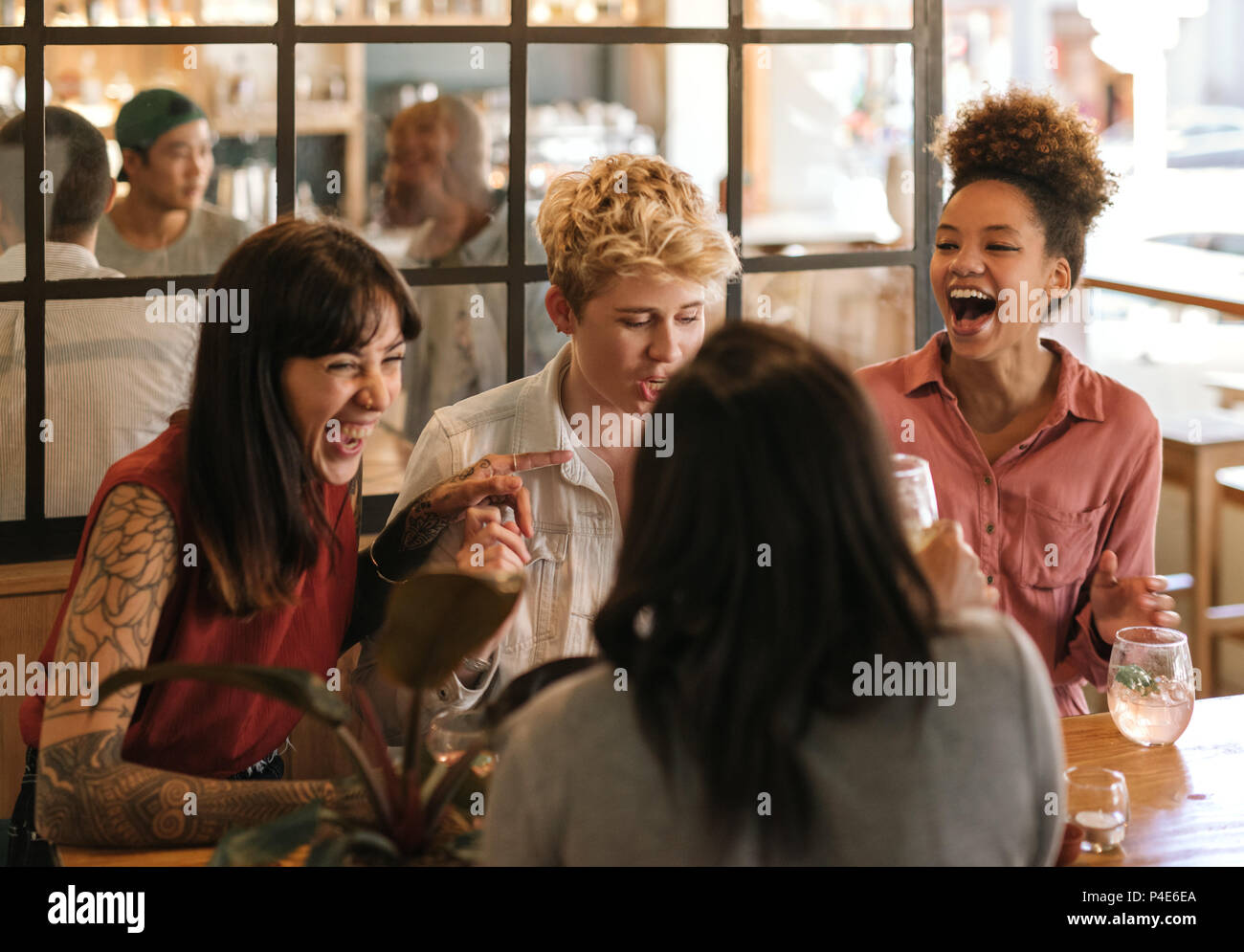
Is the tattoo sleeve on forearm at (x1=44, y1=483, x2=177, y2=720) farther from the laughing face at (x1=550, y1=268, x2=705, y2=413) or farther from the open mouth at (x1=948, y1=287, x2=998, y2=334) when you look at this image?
the open mouth at (x1=948, y1=287, x2=998, y2=334)

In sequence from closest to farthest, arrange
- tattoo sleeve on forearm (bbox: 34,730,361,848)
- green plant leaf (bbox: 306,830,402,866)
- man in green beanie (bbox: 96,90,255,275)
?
1. green plant leaf (bbox: 306,830,402,866)
2. tattoo sleeve on forearm (bbox: 34,730,361,848)
3. man in green beanie (bbox: 96,90,255,275)

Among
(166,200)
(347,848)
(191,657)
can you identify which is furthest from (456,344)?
(347,848)

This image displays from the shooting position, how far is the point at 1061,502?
6.31 ft

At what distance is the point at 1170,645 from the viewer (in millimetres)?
1462

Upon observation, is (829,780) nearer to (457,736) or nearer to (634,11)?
(457,736)

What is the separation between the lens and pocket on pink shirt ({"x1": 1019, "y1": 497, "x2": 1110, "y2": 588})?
191 centimetres

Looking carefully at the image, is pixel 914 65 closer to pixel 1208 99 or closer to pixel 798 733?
pixel 798 733

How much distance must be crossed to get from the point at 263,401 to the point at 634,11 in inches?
159

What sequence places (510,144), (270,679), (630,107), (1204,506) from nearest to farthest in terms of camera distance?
(270,679), (510,144), (1204,506), (630,107)

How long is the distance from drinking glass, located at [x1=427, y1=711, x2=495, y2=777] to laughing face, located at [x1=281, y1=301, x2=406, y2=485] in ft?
1.37

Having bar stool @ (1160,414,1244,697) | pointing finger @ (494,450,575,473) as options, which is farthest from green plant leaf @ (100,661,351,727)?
bar stool @ (1160,414,1244,697)

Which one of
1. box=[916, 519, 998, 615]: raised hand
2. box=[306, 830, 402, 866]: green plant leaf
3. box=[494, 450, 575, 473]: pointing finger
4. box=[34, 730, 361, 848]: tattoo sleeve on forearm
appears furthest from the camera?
box=[494, 450, 575, 473]: pointing finger

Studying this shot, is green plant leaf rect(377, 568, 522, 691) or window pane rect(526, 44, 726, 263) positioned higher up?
window pane rect(526, 44, 726, 263)

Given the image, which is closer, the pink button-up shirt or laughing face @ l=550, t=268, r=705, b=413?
laughing face @ l=550, t=268, r=705, b=413
